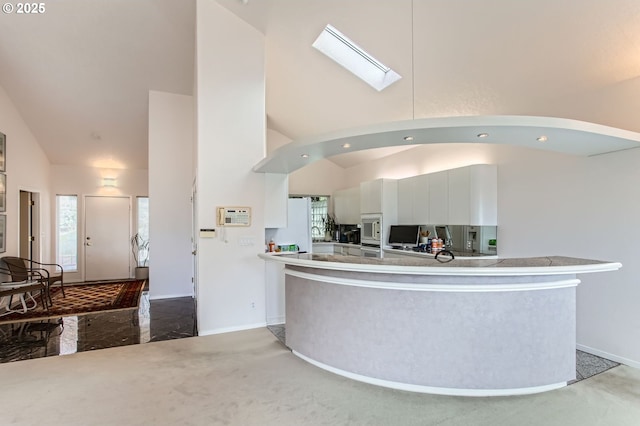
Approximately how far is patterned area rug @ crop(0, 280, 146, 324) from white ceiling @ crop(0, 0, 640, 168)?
289 cm

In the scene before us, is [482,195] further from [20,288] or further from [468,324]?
[20,288]

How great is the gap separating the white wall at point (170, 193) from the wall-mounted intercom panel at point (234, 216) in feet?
7.46

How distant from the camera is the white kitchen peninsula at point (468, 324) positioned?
105 inches

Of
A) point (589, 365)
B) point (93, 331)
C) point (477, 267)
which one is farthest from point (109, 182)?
point (589, 365)

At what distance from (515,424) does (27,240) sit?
836cm

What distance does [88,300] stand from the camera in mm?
5883

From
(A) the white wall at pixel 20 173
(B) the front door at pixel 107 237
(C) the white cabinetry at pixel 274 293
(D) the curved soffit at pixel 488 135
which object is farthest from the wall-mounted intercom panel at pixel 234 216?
(B) the front door at pixel 107 237

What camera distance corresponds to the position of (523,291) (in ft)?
8.86

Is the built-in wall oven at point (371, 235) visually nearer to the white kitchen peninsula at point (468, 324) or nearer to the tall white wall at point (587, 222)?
the tall white wall at point (587, 222)

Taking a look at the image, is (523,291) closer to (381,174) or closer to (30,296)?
(381,174)

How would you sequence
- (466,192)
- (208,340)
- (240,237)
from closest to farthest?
(208,340) → (240,237) → (466,192)

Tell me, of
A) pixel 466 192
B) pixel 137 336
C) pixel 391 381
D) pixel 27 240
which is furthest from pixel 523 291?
pixel 27 240

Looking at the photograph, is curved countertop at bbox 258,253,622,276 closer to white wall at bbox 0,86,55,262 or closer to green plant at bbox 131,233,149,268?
white wall at bbox 0,86,55,262

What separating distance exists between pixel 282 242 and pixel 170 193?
271cm
